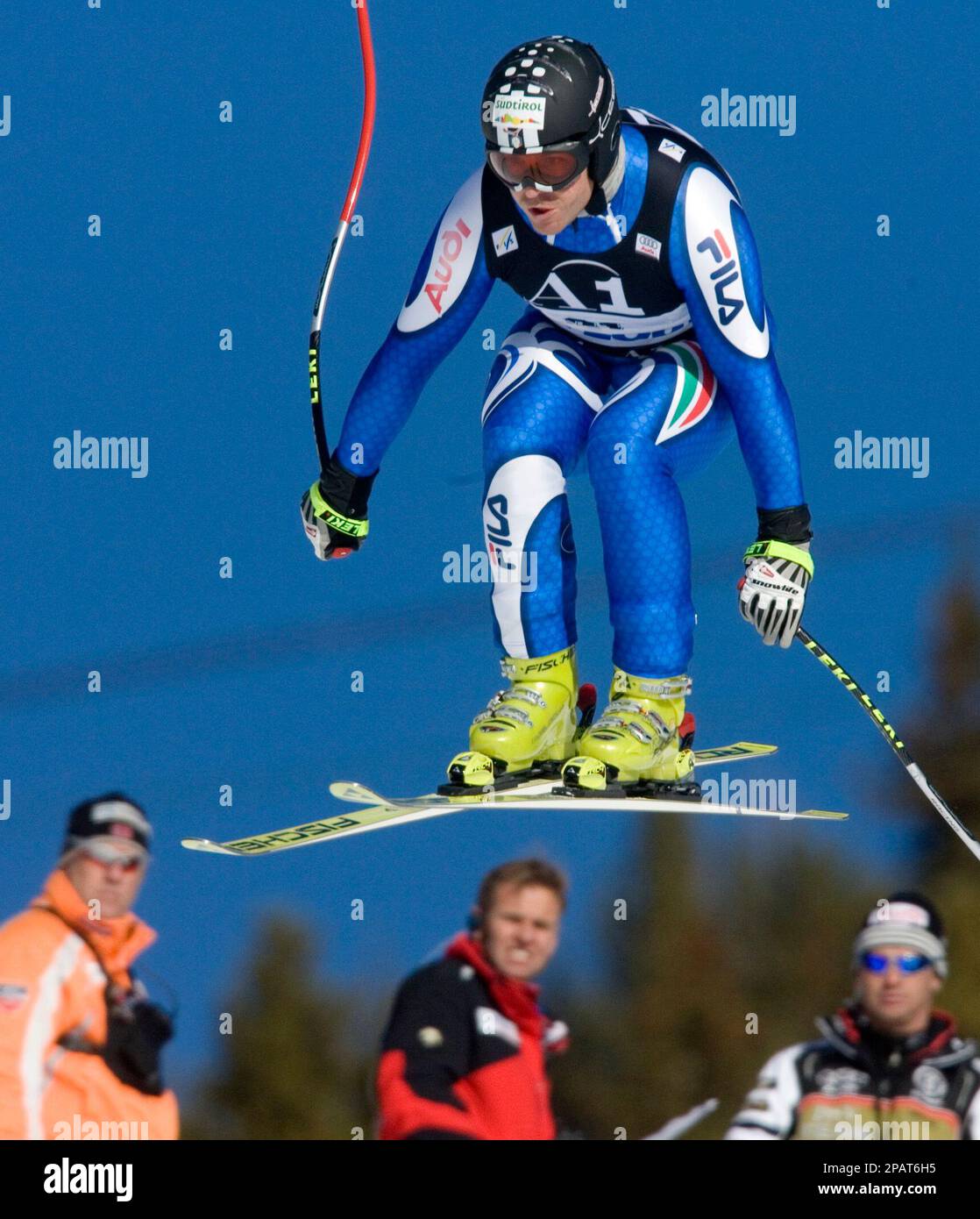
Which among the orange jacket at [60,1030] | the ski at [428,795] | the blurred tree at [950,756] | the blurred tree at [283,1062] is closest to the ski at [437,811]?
the ski at [428,795]

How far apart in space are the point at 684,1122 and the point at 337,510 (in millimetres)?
1456

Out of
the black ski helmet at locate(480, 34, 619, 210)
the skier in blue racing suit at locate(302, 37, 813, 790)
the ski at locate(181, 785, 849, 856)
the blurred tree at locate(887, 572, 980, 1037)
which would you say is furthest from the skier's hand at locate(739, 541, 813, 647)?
the blurred tree at locate(887, 572, 980, 1037)

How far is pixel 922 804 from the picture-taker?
7297mm

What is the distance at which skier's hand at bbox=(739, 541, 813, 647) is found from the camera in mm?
4648

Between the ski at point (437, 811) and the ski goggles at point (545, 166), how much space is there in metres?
1.19

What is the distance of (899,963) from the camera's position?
4531mm

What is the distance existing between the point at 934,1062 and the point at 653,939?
1.12 m

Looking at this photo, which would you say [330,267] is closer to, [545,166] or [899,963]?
[545,166]

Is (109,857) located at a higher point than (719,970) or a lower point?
higher

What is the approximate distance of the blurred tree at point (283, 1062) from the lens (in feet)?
16.9

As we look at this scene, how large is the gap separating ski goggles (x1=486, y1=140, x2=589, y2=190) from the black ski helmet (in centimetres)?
1

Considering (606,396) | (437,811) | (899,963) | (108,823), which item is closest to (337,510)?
(606,396)

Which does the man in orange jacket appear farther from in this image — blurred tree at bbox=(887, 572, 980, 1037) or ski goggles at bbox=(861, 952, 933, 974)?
blurred tree at bbox=(887, 572, 980, 1037)

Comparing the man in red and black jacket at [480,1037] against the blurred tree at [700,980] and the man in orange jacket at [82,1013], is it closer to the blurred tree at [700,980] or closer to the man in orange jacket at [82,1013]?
the blurred tree at [700,980]
